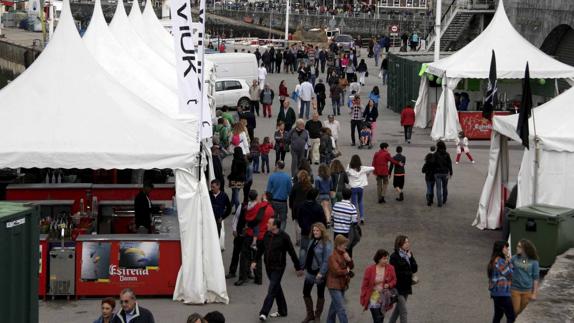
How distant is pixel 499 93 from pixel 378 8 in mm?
65614

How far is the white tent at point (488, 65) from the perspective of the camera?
34.4 meters

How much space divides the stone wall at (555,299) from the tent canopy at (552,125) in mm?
2267

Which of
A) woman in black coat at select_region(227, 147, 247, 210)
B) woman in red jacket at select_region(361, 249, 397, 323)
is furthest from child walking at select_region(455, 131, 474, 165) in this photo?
woman in red jacket at select_region(361, 249, 397, 323)

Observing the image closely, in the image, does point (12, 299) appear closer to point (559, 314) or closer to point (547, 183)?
point (559, 314)

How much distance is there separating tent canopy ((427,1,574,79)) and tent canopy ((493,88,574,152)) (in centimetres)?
1331

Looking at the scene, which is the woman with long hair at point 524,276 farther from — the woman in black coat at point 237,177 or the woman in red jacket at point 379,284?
the woman in black coat at point 237,177

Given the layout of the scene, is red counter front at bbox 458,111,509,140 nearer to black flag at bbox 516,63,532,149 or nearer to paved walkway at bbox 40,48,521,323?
paved walkway at bbox 40,48,521,323

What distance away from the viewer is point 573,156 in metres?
19.2

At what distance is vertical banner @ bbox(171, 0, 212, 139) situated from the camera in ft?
58.5

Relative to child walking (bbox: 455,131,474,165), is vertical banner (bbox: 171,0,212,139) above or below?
above

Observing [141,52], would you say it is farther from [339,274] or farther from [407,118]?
[339,274]

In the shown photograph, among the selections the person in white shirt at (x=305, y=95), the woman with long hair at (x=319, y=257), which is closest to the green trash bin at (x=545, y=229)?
the woman with long hair at (x=319, y=257)

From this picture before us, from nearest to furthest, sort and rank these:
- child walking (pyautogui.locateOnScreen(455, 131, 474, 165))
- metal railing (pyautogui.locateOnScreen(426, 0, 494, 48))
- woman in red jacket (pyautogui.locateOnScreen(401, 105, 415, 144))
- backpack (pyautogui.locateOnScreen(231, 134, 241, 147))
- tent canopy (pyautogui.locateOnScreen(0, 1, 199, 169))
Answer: tent canopy (pyautogui.locateOnScreen(0, 1, 199, 169))
backpack (pyautogui.locateOnScreen(231, 134, 241, 147))
child walking (pyautogui.locateOnScreen(455, 131, 474, 165))
woman in red jacket (pyautogui.locateOnScreen(401, 105, 415, 144))
metal railing (pyautogui.locateOnScreen(426, 0, 494, 48))

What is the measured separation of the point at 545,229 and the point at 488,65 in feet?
56.3
